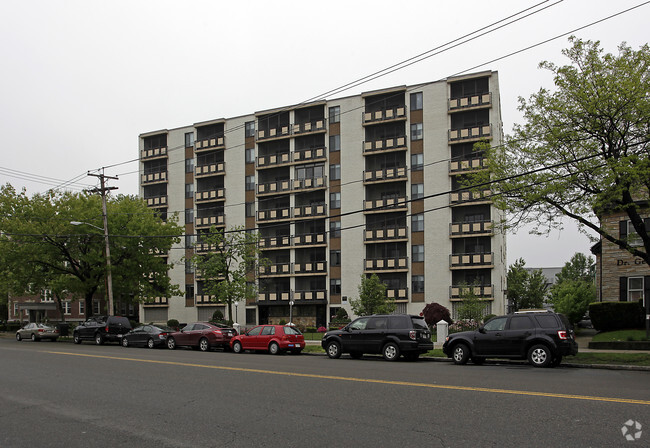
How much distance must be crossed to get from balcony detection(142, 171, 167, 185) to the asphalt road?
5042 cm

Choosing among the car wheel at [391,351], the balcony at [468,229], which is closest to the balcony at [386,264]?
the balcony at [468,229]

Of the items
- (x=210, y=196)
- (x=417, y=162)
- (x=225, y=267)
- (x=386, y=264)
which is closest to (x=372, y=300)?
(x=225, y=267)

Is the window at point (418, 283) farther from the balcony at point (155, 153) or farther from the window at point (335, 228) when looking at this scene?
the balcony at point (155, 153)

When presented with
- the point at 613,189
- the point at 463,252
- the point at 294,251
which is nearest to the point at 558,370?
the point at 613,189

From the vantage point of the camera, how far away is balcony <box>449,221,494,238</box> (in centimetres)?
4688

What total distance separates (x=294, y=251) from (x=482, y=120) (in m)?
21.8

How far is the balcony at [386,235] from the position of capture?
5006 cm

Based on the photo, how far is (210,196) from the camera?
60062 mm

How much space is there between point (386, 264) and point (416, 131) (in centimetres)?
1261

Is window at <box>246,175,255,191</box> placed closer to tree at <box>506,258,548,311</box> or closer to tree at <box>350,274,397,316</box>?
tree at <box>350,274,397,316</box>

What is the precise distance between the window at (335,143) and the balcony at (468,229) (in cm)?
1378

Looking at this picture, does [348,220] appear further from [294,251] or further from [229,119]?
[229,119]

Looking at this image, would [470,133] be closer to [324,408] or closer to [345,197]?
[345,197]

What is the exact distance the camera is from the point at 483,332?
59.2 ft
